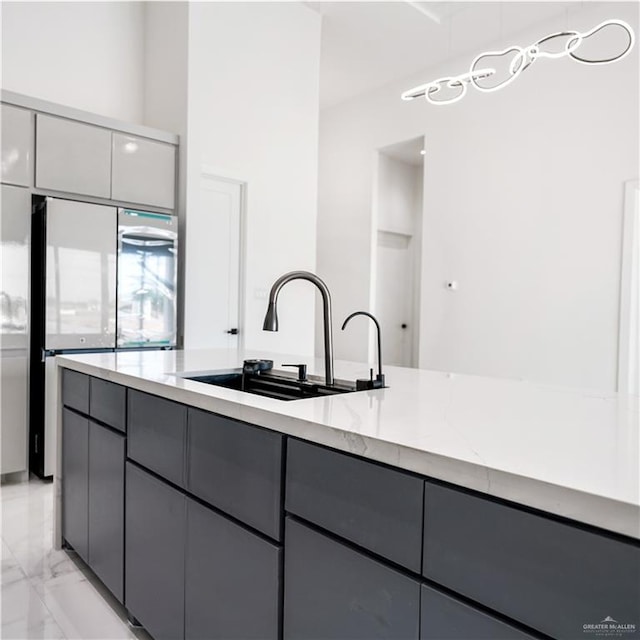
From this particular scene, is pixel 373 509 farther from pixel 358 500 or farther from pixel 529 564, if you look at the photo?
pixel 529 564

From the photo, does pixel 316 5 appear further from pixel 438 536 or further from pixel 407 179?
pixel 438 536

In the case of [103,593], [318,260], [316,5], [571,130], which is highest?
[316,5]

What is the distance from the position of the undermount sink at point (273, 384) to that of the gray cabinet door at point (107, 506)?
1.30ft

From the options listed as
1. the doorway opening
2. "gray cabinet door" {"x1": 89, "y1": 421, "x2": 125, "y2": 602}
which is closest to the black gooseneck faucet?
"gray cabinet door" {"x1": 89, "y1": 421, "x2": 125, "y2": 602}

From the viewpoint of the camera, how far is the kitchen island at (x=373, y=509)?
2.31 ft

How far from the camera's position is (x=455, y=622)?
0.81 meters

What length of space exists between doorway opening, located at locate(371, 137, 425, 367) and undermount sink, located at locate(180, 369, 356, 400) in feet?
14.0

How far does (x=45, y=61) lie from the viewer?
377 centimetres

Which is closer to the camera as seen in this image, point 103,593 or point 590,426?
point 590,426

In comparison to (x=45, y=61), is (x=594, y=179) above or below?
below

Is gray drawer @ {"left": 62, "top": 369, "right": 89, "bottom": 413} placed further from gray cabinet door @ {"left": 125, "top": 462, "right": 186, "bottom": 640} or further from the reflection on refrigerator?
the reflection on refrigerator

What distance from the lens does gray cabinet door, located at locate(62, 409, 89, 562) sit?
2049 mm

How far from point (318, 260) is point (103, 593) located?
5161 millimetres

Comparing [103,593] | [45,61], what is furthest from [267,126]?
[103,593]
